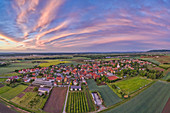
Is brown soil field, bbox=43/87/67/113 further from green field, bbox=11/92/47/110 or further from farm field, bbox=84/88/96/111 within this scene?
farm field, bbox=84/88/96/111

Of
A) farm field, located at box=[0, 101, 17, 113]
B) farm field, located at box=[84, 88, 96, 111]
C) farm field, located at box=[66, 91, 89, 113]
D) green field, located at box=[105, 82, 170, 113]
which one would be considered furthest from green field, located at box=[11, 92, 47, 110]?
green field, located at box=[105, 82, 170, 113]

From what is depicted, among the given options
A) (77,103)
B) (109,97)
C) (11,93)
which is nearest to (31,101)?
(11,93)

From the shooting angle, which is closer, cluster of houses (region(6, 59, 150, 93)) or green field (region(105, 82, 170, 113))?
green field (region(105, 82, 170, 113))

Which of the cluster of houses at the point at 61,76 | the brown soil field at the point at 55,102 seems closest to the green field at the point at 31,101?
the brown soil field at the point at 55,102

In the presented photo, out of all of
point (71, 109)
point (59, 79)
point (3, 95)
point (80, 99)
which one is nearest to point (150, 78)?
point (80, 99)

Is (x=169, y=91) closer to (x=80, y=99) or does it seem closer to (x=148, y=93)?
(x=148, y=93)

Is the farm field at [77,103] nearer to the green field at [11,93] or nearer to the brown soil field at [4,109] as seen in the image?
the brown soil field at [4,109]
